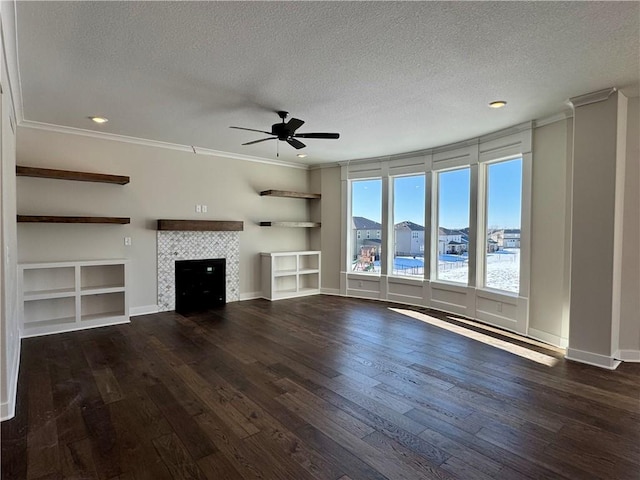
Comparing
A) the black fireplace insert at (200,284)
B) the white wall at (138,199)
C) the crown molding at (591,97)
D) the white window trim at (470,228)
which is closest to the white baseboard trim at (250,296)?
the white wall at (138,199)

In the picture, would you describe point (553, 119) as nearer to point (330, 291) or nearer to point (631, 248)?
point (631, 248)

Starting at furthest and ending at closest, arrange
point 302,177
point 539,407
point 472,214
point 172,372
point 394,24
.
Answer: point 302,177, point 472,214, point 172,372, point 539,407, point 394,24

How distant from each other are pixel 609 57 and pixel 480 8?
54.7 inches

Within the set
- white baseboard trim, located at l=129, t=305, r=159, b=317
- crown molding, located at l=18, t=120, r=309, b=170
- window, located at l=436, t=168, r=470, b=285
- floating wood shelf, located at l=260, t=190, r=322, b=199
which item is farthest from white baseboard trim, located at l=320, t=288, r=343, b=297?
white baseboard trim, located at l=129, t=305, r=159, b=317

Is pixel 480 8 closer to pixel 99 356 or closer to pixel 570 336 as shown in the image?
pixel 570 336

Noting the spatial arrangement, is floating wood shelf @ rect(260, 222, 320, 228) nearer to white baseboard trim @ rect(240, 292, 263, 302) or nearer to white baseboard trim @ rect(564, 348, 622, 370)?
white baseboard trim @ rect(240, 292, 263, 302)

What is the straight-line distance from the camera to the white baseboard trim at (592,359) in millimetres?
3395

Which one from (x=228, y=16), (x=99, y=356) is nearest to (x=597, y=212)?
(x=228, y=16)

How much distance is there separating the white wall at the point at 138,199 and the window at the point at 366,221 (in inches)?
56.3

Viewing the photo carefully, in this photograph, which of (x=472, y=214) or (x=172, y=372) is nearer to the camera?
(x=172, y=372)

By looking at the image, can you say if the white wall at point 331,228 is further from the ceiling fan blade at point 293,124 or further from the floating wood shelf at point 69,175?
the floating wood shelf at point 69,175

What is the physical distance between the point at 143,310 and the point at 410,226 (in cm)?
464

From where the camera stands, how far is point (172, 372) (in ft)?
10.7

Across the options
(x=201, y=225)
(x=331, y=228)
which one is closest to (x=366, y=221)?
(x=331, y=228)
